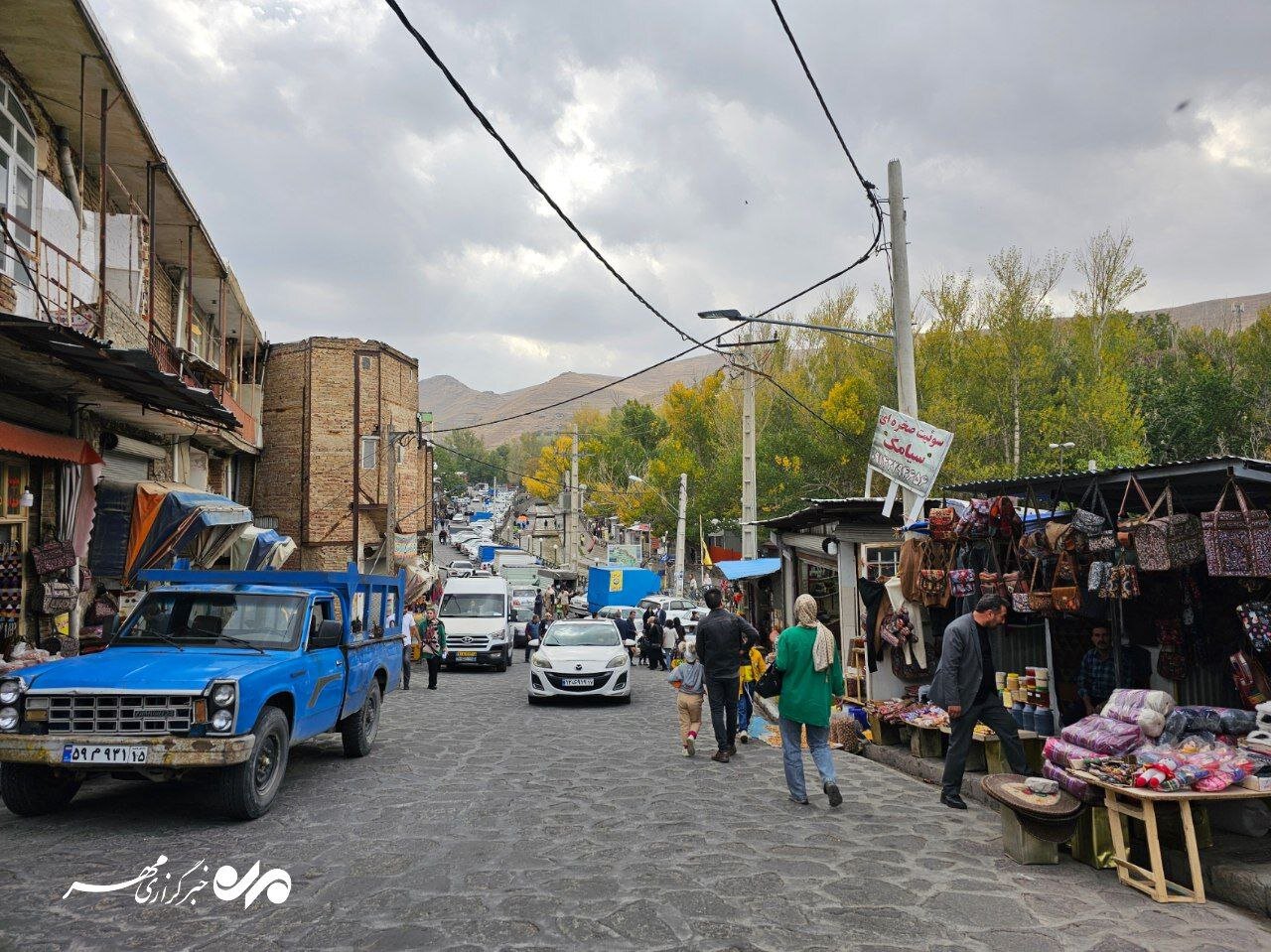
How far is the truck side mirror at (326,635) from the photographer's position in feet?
27.7

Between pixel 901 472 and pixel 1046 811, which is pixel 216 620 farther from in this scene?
pixel 901 472

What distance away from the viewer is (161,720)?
260 inches

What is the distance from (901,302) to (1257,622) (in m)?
6.65

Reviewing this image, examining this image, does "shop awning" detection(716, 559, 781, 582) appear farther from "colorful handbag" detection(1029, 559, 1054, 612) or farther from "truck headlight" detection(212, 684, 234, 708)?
"truck headlight" detection(212, 684, 234, 708)

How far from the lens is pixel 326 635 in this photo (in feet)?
27.9

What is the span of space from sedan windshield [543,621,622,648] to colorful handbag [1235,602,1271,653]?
11727 millimetres

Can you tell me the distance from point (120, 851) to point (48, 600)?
23.8ft

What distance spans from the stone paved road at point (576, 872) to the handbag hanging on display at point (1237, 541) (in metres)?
2.41

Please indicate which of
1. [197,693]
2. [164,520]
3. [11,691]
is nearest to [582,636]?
[164,520]

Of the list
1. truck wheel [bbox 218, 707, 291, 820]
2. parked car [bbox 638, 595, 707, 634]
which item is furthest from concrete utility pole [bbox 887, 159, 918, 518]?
parked car [bbox 638, 595, 707, 634]

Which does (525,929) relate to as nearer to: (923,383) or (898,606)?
(898,606)

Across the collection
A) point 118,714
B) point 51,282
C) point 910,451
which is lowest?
point 118,714

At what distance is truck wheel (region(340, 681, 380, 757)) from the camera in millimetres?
10148


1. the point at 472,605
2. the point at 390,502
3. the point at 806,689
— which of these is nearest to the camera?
the point at 806,689
